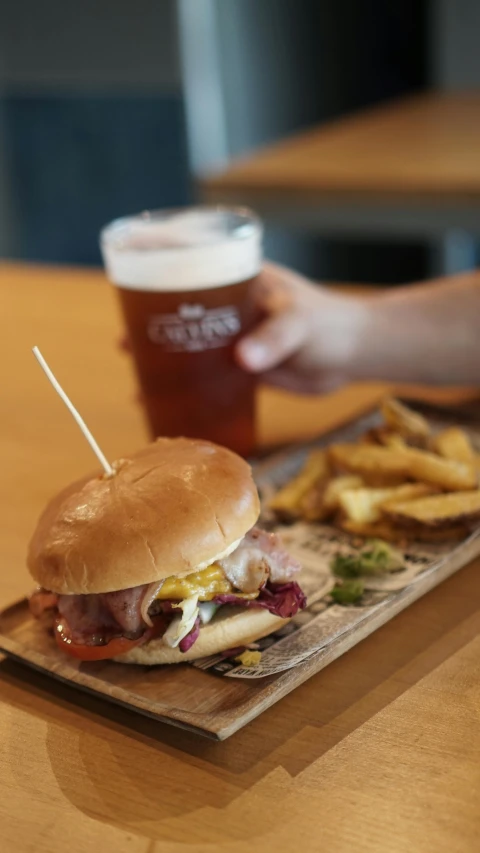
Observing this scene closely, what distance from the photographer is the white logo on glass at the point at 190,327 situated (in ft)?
4.93

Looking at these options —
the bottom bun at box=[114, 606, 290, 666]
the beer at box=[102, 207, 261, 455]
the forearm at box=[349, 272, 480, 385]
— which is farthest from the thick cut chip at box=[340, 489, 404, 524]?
the forearm at box=[349, 272, 480, 385]

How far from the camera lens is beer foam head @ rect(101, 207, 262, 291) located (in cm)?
148

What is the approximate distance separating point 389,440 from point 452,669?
0.45m

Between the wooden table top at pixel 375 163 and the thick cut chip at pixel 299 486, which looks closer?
the thick cut chip at pixel 299 486

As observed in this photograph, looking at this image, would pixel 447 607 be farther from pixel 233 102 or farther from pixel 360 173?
pixel 233 102

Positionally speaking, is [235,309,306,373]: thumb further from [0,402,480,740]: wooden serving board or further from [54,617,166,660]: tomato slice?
[54,617,166,660]: tomato slice

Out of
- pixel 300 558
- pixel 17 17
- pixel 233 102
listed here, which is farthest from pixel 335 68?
pixel 300 558

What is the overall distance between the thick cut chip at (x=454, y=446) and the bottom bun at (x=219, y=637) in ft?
1.40

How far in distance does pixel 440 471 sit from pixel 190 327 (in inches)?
17.2

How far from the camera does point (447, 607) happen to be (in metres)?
1.15

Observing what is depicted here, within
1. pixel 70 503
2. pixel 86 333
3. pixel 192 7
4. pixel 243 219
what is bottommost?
pixel 86 333

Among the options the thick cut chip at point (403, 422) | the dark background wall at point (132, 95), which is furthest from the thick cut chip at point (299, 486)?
the dark background wall at point (132, 95)

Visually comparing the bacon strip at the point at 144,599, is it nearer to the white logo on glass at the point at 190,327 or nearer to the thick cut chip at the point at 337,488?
the thick cut chip at the point at 337,488

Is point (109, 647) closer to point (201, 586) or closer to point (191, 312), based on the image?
point (201, 586)
